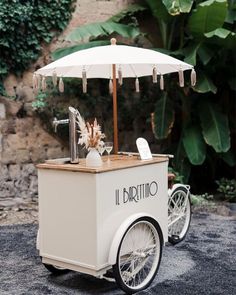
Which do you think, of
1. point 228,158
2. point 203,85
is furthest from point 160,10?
point 228,158

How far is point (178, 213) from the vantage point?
4.46m

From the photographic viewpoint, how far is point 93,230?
3.13m

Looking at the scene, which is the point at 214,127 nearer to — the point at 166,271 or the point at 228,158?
the point at 228,158

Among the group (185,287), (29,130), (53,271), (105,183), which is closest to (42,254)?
(53,271)

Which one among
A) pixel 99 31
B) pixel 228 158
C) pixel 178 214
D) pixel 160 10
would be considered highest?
pixel 160 10

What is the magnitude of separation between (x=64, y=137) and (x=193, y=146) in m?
1.84

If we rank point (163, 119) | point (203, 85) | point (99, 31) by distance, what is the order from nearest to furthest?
point (203, 85) → point (99, 31) → point (163, 119)

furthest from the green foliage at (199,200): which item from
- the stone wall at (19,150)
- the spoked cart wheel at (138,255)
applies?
the spoked cart wheel at (138,255)

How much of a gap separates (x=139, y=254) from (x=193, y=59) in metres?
3.03

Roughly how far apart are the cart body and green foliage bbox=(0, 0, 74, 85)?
3.09 metres

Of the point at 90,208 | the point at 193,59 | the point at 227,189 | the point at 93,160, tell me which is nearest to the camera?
the point at 90,208

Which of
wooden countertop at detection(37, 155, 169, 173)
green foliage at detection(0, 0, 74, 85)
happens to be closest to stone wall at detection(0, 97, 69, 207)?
green foliage at detection(0, 0, 74, 85)

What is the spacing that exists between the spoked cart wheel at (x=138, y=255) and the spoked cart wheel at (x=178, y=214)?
31.9 inches

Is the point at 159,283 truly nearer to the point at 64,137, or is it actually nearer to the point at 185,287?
the point at 185,287
